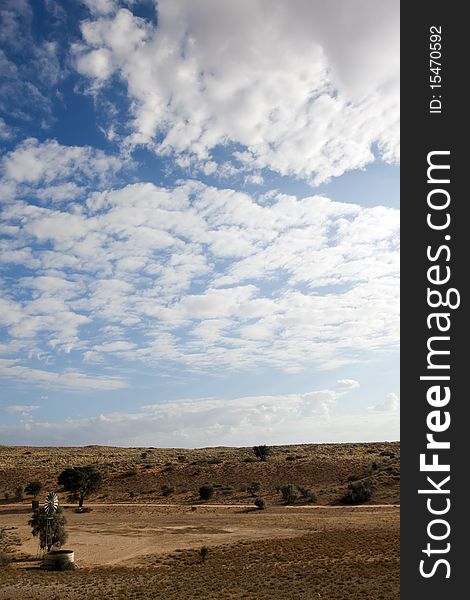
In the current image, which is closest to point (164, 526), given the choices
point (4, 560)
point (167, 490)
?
point (4, 560)

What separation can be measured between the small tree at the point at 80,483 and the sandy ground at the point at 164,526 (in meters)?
2.30

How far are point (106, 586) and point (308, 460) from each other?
56.2 meters

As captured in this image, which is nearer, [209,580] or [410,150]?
[410,150]

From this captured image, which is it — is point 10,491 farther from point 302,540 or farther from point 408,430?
point 408,430

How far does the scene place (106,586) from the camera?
30.9 m

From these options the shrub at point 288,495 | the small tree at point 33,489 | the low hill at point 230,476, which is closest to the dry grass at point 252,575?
the shrub at point 288,495

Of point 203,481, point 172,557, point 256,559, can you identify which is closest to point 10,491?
point 203,481

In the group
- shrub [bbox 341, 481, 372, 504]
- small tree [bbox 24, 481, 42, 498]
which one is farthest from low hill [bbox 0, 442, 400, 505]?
small tree [bbox 24, 481, 42, 498]

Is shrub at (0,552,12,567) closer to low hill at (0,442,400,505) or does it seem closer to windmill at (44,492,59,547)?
windmill at (44,492,59,547)

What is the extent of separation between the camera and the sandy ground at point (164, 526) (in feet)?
138

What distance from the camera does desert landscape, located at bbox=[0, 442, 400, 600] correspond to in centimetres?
3077

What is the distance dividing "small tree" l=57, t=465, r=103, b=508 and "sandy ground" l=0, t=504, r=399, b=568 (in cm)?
230

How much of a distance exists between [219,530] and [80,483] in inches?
922

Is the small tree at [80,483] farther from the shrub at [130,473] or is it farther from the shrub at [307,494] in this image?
the shrub at [307,494]
